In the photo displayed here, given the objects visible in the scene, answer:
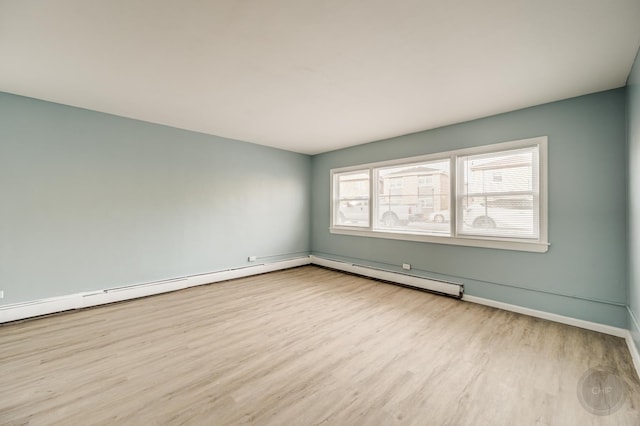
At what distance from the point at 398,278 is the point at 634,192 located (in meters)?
2.97

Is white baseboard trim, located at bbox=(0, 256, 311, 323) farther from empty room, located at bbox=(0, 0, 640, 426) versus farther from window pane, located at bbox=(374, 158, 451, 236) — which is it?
window pane, located at bbox=(374, 158, 451, 236)

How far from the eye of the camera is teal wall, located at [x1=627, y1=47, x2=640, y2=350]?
2.24 metres

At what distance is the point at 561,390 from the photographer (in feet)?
6.42

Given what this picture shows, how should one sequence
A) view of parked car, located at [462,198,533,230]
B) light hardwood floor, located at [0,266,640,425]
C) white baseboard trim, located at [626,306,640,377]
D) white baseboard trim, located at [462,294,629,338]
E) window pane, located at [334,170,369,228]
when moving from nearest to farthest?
1. light hardwood floor, located at [0,266,640,425]
2. white baseboard trim, located at [626,306,640,377]
3. white baseboard trim, located at [462,294,629,338]
4. view of parked car, located at [462,198,533,230]
5. window pane, located at [334,170,369,228]

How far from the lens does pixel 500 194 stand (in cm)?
362

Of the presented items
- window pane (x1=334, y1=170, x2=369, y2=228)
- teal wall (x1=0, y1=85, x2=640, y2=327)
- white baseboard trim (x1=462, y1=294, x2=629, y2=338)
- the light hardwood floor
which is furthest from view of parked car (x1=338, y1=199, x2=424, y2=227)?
the light hardwood floor

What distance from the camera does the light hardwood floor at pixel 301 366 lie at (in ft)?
5.64

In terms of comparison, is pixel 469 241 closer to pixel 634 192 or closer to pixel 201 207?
pixel 634 192

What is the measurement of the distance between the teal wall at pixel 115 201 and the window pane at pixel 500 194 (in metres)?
3.72

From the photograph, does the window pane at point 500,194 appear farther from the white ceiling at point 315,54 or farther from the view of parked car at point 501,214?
the white ceiling at point 315,54

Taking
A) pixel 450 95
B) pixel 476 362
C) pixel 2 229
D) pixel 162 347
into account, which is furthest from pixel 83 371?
pixel 450 95

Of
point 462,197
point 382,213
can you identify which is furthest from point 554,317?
point 382,213

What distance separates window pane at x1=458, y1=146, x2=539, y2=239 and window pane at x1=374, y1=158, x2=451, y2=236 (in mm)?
308

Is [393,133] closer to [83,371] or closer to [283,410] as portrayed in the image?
[283,410]
